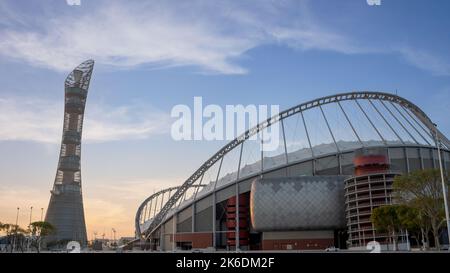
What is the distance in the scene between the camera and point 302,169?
393ft

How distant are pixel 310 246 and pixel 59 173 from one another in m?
91.8

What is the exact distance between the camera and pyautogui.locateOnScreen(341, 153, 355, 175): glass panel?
118250 millimetres

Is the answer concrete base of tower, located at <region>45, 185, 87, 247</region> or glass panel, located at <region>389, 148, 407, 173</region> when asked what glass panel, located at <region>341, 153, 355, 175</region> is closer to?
glass panel, located at <region>389, 148, 407, 173</region>

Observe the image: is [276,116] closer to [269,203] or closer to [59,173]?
[269,203]

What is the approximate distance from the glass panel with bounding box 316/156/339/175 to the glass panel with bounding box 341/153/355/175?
164cm

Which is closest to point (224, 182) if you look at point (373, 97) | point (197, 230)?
point (197, 230)

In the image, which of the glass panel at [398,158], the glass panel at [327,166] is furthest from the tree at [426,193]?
the glass panel at [398,158]

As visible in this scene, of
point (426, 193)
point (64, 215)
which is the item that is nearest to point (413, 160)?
point (426, 193)

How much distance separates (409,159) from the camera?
118 m

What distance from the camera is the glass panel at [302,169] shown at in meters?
120

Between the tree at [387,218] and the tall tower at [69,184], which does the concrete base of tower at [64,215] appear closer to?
the tall tower at [69,184]

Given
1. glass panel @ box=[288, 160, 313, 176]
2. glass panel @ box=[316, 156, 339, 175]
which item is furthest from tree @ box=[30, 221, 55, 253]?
glass panel @ box=[316, 156, 339, 175]

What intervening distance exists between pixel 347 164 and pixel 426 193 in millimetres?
50484
